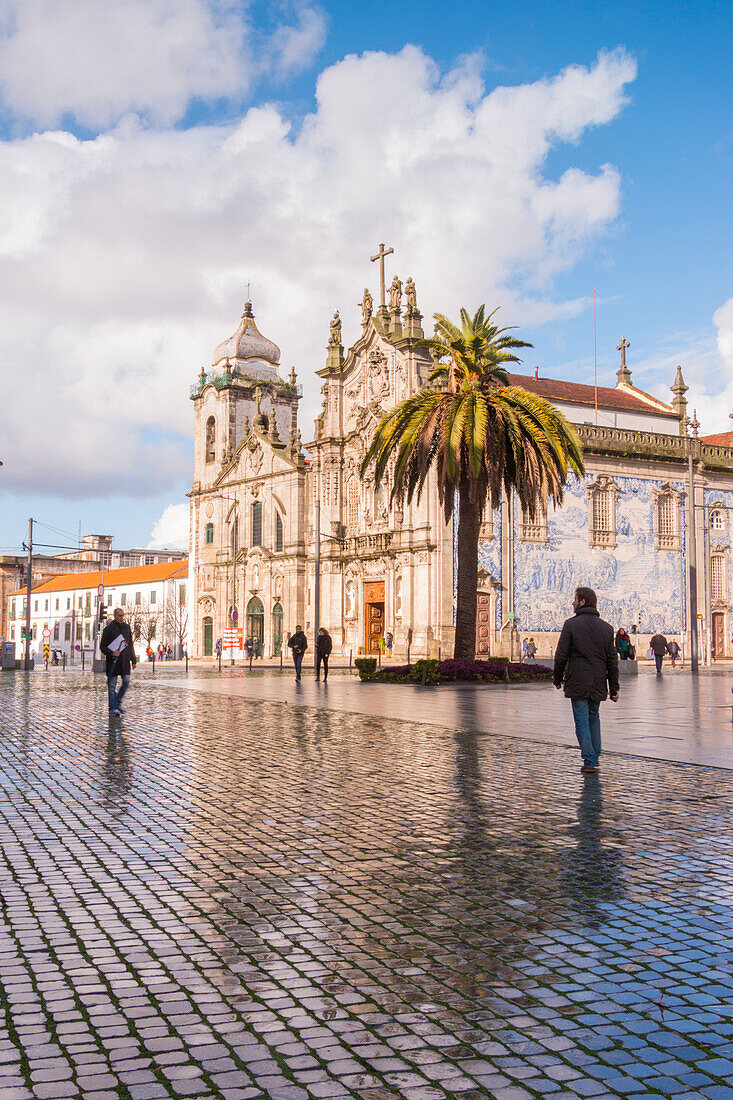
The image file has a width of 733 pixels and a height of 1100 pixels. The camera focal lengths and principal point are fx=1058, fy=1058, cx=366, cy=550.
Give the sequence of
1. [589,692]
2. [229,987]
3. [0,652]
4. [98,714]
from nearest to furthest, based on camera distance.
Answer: [229,987]
[589,692]
[98,714]
[0,652]

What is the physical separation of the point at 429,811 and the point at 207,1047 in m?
4.70

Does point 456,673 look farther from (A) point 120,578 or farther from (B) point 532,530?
(A) point 120,578

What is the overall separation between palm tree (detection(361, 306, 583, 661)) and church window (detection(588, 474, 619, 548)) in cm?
2066

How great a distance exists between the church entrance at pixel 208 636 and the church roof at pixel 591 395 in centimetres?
2479

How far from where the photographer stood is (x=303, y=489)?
58.3m

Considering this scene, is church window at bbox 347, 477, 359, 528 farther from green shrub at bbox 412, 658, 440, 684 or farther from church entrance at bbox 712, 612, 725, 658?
green shrub at bbox 412, 658, 440, 684

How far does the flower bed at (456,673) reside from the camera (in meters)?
27.2

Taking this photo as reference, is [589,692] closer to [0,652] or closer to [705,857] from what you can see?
[705,857]

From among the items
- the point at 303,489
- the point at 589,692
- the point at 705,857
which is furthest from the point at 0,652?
the point at 705,857

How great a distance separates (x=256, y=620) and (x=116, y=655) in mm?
44628

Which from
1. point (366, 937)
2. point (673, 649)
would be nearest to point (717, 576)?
point (673, 649)

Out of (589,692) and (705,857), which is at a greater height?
(589,692)

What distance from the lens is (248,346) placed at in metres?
72.2

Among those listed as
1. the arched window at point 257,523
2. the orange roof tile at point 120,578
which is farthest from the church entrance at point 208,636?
the orange roof tile at point 120,578
